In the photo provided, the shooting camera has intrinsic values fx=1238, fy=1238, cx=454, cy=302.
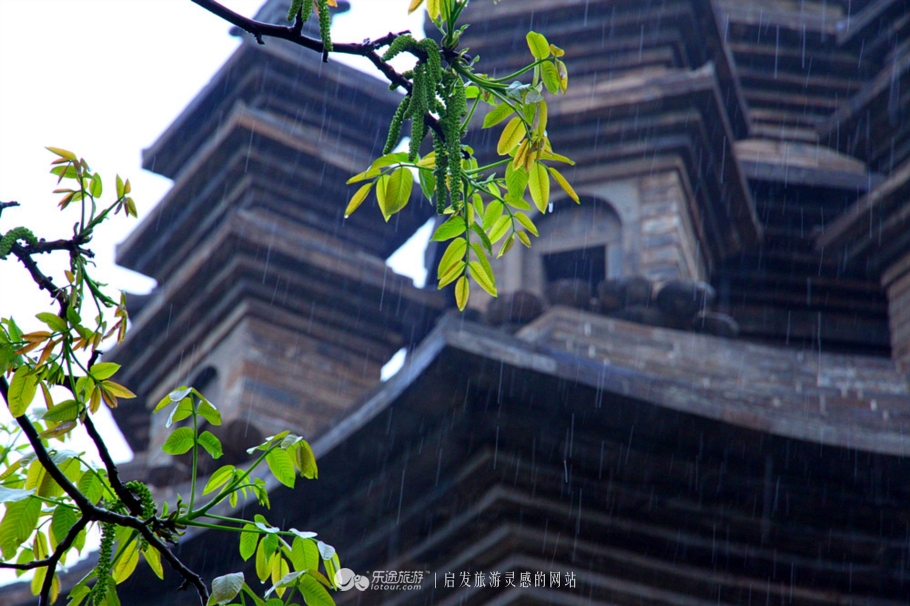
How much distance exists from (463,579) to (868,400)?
249cm

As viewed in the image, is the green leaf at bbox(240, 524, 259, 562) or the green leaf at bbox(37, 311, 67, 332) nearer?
the green leaf at bbox(37, 311, 67, 332)

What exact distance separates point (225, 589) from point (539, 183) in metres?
0.80

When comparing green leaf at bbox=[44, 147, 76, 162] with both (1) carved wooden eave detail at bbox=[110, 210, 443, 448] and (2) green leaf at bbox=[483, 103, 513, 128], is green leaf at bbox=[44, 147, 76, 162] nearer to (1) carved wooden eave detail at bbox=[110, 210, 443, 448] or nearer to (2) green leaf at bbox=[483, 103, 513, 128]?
(2) green leaf at bbox=[483, 103, 513, 128]

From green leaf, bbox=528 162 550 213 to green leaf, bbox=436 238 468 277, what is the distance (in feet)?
0.46

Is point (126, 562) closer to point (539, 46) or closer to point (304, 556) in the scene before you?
point (304, 556)

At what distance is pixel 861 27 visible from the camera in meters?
11.8

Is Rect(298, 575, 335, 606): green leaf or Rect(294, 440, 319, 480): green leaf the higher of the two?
Rect(294, 440, 319, 480): green leaf

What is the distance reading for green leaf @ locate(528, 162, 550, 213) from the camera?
1.99 m

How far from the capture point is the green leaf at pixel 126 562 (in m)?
2.06

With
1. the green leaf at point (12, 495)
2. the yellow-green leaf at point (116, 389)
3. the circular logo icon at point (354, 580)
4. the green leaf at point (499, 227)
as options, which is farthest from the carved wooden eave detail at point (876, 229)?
the green leaf at point (12, 495)

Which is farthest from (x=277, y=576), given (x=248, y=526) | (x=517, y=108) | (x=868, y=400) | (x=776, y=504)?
(x=868, y=400)

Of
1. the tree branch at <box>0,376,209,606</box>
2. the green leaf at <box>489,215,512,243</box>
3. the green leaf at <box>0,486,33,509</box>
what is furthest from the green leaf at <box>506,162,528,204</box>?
the green leaf at <box>0,486,33,509</box>

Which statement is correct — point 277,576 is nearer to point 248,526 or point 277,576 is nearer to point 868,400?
point 248,526

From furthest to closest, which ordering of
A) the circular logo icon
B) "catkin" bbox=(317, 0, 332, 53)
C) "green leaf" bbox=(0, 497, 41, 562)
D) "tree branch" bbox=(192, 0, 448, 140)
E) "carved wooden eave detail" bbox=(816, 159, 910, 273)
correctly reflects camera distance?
1. "carved wooden eave detail" bbox=(816, 159, 910, 273)
2. the circular logo icon
3. "green leaf" bbox=(0, 497, 41, 562)
4. "tree branch" bbox=(192, 0, 448, 140)
5. "catkin" bbox=(317, 0, 332, 53)
